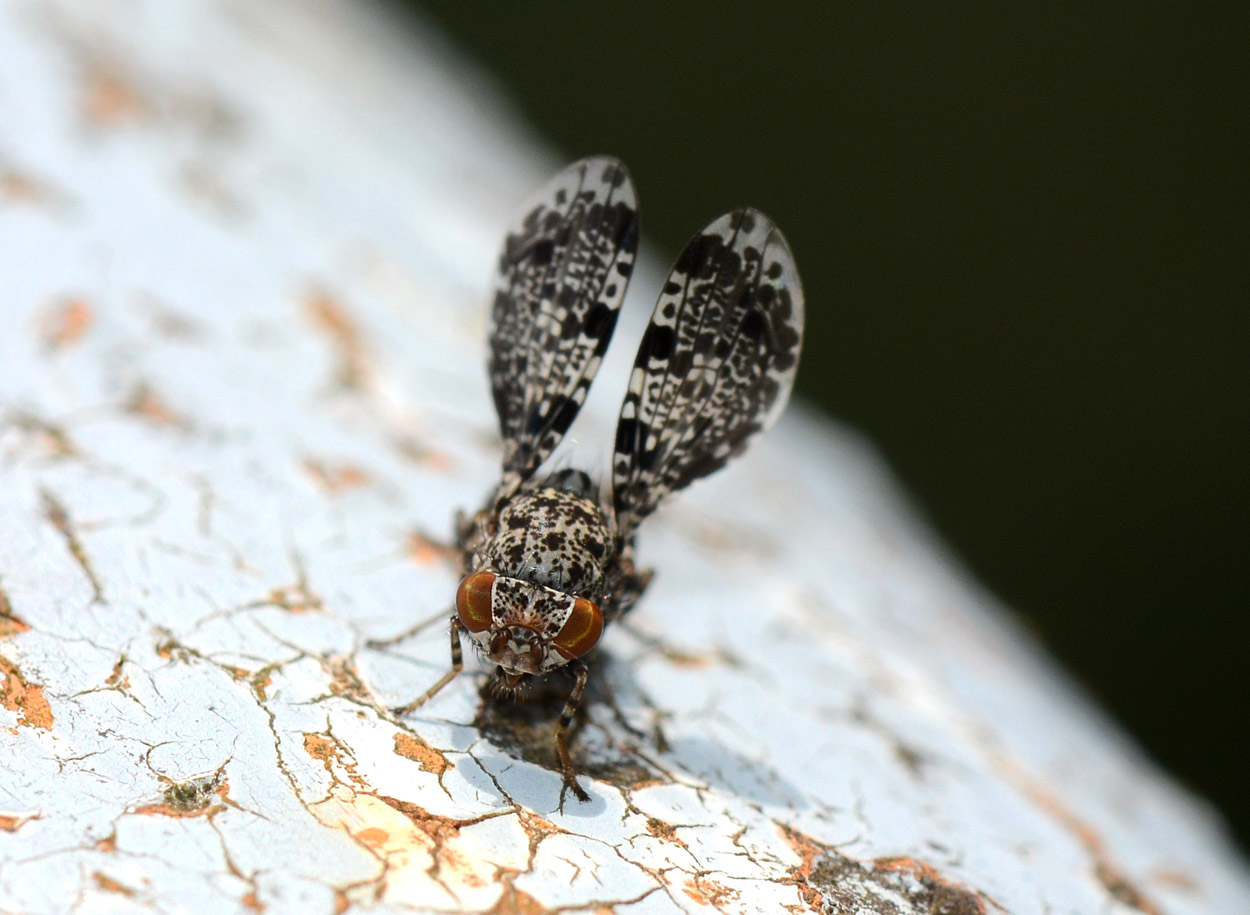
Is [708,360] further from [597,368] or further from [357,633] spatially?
[357,633]

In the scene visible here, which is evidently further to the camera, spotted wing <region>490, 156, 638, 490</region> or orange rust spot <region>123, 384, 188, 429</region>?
orange rust spot <region>123, 384, 188, 429</region>

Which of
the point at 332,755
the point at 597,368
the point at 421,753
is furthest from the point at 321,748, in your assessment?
the point at 597,368

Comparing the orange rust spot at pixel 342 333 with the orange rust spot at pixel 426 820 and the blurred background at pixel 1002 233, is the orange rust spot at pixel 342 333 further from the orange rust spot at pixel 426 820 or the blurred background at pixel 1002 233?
the blurred background at pixel 1002 233

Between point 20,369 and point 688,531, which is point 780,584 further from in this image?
point 20,369

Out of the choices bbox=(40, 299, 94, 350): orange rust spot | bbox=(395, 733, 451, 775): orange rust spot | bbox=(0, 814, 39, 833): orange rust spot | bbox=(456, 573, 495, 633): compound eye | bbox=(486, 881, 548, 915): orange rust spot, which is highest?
→ bbox=(456, 573, 495, 633): compound eye

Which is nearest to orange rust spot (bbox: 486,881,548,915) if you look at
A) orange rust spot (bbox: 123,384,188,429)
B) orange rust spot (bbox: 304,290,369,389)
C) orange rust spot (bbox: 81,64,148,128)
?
orange rust spot (bbox: 123,384,188,429)

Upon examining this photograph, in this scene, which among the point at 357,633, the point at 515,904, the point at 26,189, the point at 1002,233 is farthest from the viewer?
the point at 1002,233

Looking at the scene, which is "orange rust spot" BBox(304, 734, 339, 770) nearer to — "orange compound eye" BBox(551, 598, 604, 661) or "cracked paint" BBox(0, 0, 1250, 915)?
"cracked paint" BBox(0, 0, 1250, 915)
